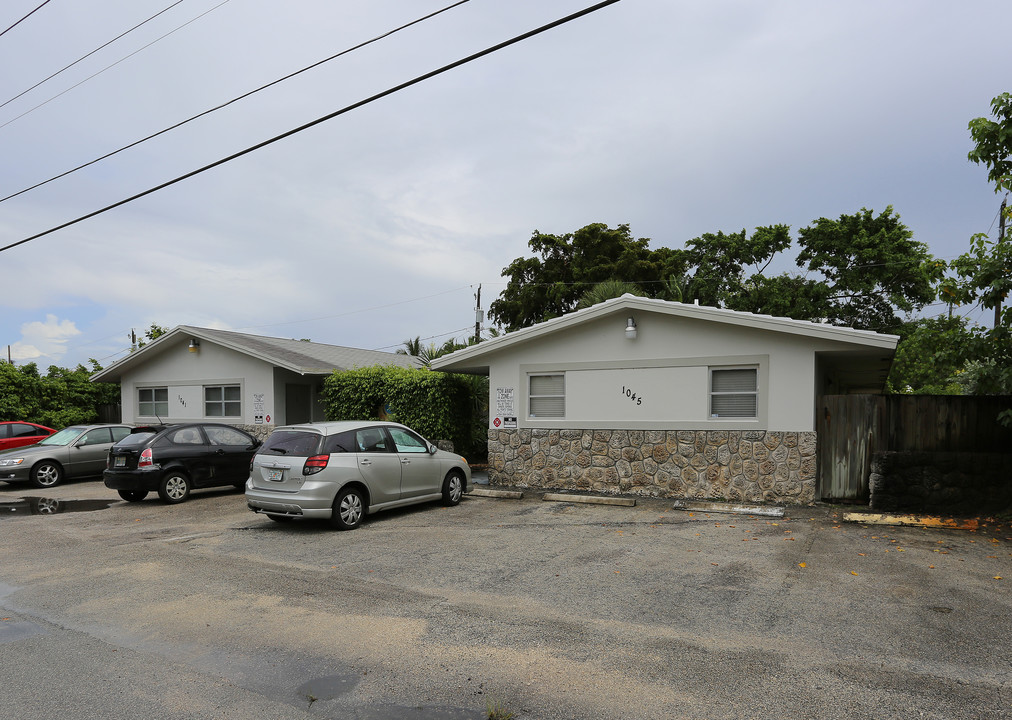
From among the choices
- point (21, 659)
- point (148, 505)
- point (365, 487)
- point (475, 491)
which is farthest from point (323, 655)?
point (148, 505)

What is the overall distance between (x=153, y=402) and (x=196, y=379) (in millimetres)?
2434

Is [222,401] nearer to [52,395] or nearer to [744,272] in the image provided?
[52,395]

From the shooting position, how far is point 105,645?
511cm

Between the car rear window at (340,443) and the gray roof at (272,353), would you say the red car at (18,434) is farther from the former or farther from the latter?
the car rear window at (340,443)

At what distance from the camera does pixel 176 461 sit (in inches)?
510

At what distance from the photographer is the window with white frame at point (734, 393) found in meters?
12.2

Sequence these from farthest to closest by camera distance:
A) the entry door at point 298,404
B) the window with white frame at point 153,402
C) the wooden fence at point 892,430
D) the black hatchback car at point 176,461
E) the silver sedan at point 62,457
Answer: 1. the entry door at point 298,404
2. the window with white frame at point 153,402
3. the silver sedan at point 62,457
4. the black hatchback car at point 176,461
5. the wooden fence at point 892,430

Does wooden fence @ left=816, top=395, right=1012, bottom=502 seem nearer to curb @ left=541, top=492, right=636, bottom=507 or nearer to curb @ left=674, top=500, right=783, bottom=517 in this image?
curb @ left=674, top=500, right=783, bottom=517

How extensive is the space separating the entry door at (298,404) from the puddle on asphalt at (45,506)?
27.3 feet

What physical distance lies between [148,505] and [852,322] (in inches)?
1191

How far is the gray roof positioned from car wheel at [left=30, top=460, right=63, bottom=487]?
5.24 m

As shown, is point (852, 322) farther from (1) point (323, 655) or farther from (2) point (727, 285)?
(1) point (323, 655)

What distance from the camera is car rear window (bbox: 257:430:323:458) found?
959 cm

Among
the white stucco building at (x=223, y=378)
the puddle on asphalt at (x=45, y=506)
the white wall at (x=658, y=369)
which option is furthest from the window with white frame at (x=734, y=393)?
the puddle on asphalt at (x=45, y=506)
